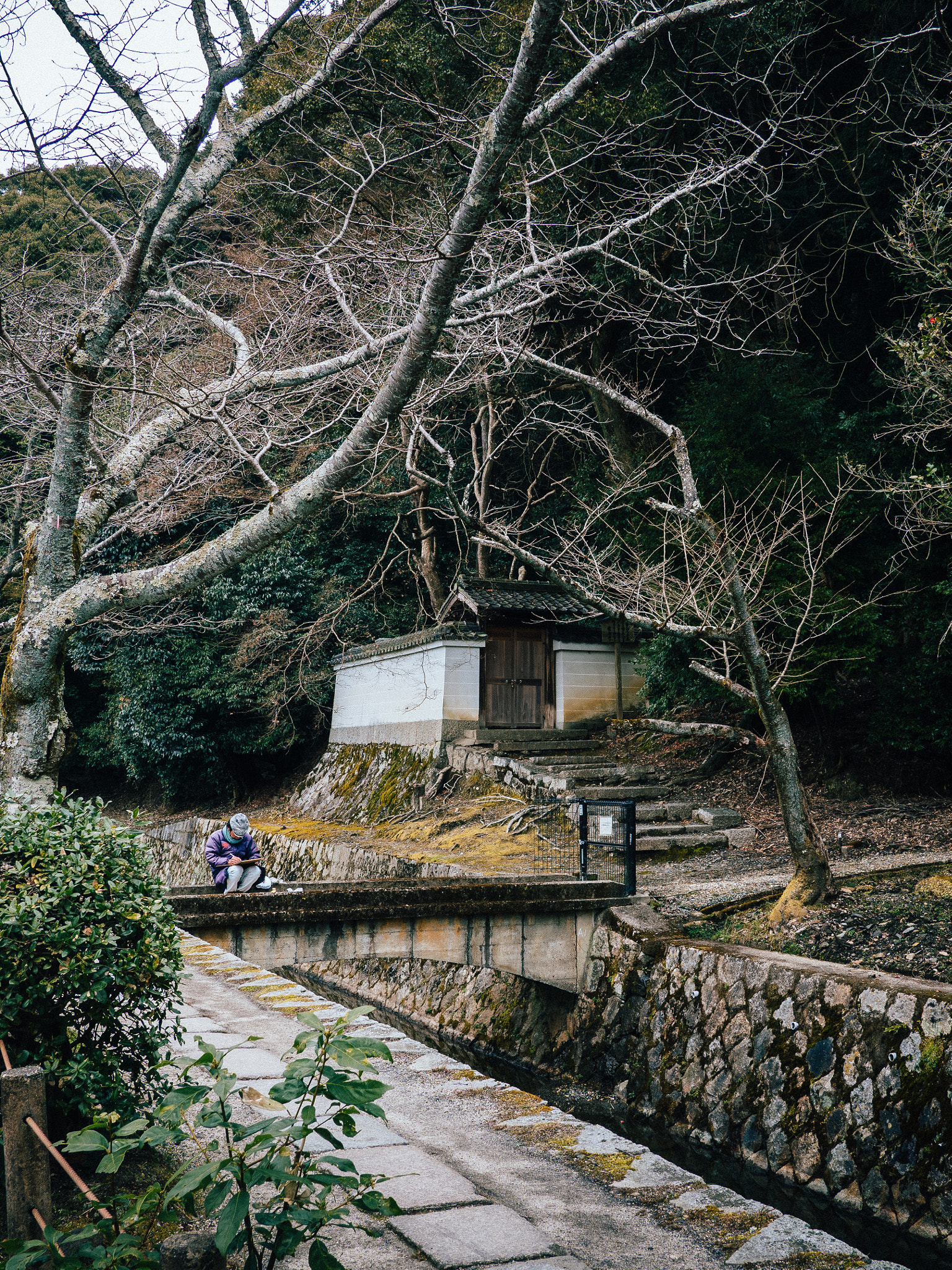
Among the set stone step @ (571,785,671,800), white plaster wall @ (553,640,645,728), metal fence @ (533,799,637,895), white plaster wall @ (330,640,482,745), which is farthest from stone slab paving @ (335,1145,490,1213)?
white plaster wall @ (553,640,645,728)

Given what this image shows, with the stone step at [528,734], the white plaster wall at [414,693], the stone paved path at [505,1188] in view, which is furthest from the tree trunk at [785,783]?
the white plaster wall at [414,693]

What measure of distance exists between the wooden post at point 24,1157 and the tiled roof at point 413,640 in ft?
48.7

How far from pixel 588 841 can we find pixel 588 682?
29.7ft

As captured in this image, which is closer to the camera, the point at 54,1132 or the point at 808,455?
the point at 54,1132

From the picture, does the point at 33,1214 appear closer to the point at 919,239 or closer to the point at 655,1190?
the point at 655,1190

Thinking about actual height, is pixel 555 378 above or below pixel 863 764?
above

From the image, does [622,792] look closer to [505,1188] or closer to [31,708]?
[31,708]

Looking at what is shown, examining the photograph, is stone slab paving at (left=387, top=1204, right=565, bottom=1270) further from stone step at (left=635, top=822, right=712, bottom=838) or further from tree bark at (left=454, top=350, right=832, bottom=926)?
stone step at (left=635, top=822, right=712, bottom=838)

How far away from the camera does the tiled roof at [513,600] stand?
17.5 metres

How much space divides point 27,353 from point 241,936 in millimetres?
6513

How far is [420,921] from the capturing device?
852cm

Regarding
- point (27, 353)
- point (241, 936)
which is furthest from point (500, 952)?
point (27, 353)

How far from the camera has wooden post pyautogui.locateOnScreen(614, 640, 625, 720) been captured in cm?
1880

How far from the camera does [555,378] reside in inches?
604
